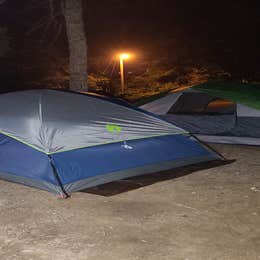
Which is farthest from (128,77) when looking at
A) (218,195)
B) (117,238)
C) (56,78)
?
(117,238)

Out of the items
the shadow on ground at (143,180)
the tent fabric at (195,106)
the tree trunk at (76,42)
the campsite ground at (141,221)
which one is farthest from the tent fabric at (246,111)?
the tree trunk at (76,42)

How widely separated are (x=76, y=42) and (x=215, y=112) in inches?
125

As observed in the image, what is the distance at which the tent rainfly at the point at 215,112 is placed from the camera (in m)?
7.98

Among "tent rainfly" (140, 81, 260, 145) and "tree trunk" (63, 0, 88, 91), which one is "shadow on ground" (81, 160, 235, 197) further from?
"tree trunk" (63, 0, 88, 91)

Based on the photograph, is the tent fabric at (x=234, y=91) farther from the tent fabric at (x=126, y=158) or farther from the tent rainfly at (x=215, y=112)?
the tent fabric at (x=126, y=158)

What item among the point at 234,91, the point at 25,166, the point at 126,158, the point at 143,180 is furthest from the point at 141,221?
the point at 234,91

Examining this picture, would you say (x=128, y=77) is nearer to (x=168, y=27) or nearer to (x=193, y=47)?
(x=193, y=47)

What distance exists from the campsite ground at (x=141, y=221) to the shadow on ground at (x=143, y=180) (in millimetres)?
13

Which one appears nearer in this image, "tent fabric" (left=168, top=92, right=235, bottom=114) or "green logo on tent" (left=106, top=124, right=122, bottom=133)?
"green logo on tent" (left=106, top=124, right=122, bottom=133)

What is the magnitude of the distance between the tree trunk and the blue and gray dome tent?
3260 millimetres

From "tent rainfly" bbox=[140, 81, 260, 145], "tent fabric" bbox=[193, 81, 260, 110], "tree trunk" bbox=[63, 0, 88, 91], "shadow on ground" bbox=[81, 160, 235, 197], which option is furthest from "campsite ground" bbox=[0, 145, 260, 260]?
"tree trunk" bbox=[63, 0, 88, 91]

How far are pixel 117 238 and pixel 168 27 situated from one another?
22.6 m

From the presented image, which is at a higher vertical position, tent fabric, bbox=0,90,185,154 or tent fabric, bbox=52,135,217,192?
tent fabric, bbox=0,90,185,154

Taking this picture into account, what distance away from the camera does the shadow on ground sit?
583cm
